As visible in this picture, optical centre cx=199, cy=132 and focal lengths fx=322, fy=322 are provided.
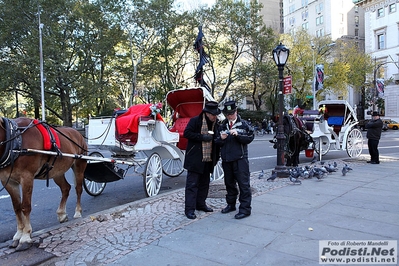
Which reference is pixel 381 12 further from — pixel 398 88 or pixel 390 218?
pixel 390 218

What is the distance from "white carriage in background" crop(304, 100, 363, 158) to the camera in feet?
39.4

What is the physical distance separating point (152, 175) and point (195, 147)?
209cm

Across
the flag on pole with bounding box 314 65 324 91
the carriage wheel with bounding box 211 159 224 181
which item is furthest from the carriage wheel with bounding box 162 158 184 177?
the flag on pole with bounding box 314 65 324 91

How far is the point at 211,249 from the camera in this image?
13.0 ft

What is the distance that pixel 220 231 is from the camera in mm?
4594

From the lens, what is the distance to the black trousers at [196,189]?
5336 millimetres

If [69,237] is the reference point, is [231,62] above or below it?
above

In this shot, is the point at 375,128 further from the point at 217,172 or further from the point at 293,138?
the point at 217,172

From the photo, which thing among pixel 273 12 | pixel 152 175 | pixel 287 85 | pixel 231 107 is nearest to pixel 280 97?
pixel 287 85

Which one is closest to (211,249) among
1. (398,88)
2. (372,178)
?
(372,178)

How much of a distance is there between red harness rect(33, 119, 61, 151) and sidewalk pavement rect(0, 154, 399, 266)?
4.18 feet

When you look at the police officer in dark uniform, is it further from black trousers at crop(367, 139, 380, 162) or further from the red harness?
black trousers at crop(367, 139, 380, 162)

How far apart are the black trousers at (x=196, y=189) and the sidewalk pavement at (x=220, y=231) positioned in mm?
187

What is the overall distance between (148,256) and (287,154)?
7.30 meters
